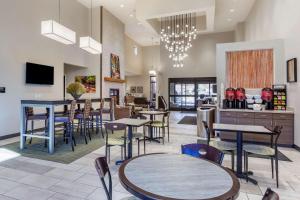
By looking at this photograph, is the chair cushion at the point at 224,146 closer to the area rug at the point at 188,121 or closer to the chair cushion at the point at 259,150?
the chair cushion at the point at 259,150

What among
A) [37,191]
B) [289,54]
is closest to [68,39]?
[37,191]

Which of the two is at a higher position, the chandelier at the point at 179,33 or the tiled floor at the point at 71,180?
the chandelier at the point at 179,33

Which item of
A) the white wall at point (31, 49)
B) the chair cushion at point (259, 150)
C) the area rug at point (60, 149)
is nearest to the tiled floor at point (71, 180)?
the area rug at point (60, 149)

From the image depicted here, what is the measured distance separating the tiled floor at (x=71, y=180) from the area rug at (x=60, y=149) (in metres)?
0.18

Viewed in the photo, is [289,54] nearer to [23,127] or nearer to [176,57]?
[176,57]

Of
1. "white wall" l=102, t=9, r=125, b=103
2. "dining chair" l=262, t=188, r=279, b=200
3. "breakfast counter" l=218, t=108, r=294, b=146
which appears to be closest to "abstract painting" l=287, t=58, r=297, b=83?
"breakfast counter" l=218, t=108, r=294, b=146

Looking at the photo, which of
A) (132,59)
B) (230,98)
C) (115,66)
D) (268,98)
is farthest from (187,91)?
(268,98)

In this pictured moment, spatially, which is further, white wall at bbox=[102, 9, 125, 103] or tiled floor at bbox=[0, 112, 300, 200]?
white wall at bbox=[102, 9, 125, 103]

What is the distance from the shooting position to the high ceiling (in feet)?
23.0

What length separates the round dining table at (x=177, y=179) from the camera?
112cm

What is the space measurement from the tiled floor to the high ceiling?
5625 mm

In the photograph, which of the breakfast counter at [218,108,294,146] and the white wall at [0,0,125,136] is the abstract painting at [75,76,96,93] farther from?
the breakfast counter at [218,108,294,146]

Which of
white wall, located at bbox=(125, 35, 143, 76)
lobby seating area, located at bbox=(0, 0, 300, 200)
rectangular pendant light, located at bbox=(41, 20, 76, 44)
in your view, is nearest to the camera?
lobby seating area, located at bbox=(0, 0, 300, 200)

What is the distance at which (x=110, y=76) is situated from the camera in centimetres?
936
